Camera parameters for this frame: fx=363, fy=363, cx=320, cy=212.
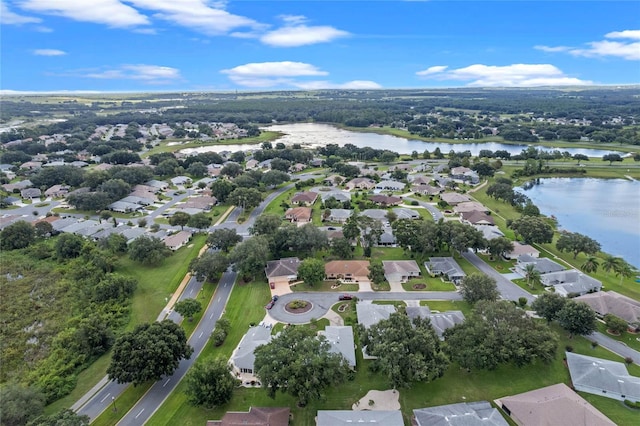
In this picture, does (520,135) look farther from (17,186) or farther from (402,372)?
(17,186)

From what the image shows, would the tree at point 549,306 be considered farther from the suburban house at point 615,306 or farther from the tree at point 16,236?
the tree at point 16,236

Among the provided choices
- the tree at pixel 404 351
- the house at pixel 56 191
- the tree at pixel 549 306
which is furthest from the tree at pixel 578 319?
the house at pixel 56 191

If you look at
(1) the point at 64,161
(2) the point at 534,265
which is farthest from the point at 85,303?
(1) the point at 64,161

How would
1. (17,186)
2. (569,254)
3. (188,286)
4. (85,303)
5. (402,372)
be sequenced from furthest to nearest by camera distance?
1. (17,186)
2. (569,254)
3. (188,286)
4. (85,303)
5. (402,372)

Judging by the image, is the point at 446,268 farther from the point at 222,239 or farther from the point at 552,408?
the point at 222,239

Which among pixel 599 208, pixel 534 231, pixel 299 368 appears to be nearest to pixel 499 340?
pixel 299 368
